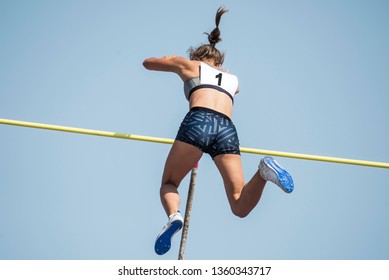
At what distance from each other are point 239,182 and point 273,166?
1.90ft

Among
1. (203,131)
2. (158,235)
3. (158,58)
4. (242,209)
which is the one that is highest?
(158,58)

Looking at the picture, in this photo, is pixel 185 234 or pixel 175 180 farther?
pixel 185 234

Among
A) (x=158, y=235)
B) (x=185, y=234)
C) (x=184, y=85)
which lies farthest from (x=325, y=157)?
(x=158, y=235)

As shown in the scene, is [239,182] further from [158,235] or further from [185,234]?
[185,234]

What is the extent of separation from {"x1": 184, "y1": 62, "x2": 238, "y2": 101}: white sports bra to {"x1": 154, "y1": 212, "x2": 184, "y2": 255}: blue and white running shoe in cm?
128

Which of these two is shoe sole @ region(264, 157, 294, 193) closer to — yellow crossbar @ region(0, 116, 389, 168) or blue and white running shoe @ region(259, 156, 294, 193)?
blue and white running shoe @ region(259, 156, 294, 193)

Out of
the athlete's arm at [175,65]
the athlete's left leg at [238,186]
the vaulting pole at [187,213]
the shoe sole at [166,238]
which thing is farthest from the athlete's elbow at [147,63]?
the shoe sole at [166,238]

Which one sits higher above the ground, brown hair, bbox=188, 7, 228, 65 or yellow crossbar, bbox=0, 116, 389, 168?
brown hair, bbox=188, 7, 228, 65

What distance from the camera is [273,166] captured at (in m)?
3.61

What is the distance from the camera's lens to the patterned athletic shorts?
4086 mm

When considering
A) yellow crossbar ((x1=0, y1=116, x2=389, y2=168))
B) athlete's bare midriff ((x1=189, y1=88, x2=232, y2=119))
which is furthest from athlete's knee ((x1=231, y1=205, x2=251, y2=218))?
yellow crossbar ((x1=0, y1=116, x2=389, y2=168))

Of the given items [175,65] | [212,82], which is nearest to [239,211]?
[212,82]

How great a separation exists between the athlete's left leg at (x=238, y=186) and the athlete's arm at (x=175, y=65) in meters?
0.85

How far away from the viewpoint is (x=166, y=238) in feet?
12.1
